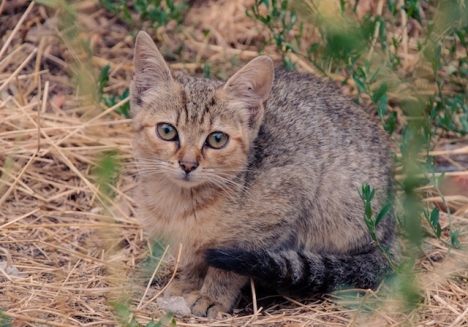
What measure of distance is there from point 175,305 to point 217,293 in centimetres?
22

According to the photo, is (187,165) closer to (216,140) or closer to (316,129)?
(216,140)

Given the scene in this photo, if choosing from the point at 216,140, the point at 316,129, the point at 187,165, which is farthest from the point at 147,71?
the point at 316,129

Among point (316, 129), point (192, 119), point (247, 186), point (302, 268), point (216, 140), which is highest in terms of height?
point (192, 119)

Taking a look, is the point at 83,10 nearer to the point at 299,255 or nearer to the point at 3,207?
the point at 3,207

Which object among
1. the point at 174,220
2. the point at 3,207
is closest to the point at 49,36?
the point at 3,207

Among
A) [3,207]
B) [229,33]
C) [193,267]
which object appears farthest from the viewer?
[229,33]

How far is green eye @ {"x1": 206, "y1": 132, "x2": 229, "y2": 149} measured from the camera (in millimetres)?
3487

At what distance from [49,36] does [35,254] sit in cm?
241

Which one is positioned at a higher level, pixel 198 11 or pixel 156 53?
pixel 156 53

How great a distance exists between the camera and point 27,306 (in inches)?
127

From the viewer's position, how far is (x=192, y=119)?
349cm

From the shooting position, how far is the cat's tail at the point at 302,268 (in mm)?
3264

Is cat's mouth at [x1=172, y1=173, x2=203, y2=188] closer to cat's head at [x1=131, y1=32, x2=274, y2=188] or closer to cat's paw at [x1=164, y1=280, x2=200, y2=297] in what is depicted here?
cat's head at [x1=131, y1=32, x2=274, y2=188]

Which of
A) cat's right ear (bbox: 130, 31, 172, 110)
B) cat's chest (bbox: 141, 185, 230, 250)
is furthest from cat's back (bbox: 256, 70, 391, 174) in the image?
cat's right ear (bbox: 130, 31, 172, 110)
